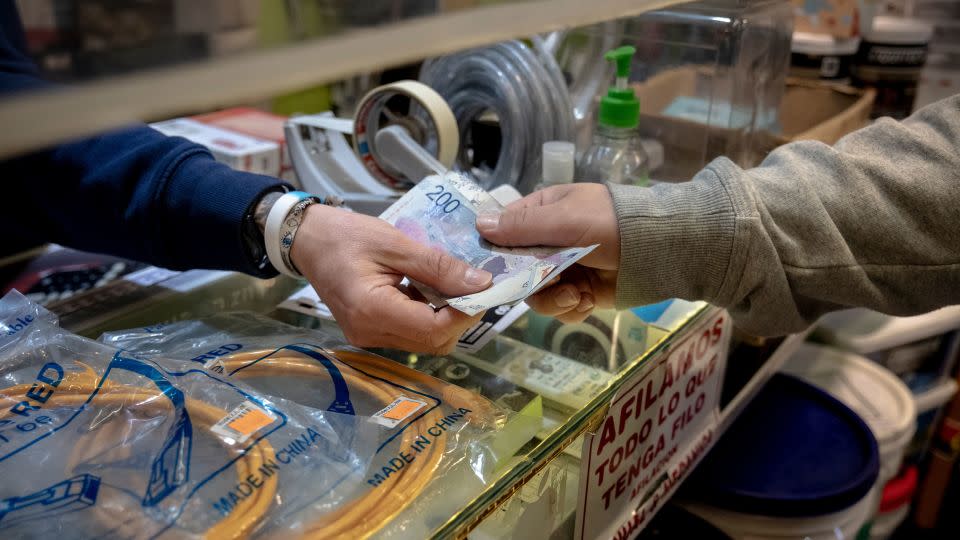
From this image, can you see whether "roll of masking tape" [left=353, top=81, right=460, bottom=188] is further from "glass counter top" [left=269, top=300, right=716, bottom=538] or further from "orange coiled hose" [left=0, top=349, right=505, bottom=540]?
"orange coiled hose" [left=0, top=349, right=505, bottom=540]

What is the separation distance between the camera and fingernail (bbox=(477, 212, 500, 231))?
34.7 inches

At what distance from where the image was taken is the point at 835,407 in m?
1.46

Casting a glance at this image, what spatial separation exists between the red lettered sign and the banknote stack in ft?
0.56

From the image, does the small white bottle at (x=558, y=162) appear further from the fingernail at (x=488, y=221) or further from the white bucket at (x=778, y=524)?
the white bucket at (x=778, y=524)

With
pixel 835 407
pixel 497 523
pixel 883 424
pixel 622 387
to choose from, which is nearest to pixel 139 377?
pixel 497 523

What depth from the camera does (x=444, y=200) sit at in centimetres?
92

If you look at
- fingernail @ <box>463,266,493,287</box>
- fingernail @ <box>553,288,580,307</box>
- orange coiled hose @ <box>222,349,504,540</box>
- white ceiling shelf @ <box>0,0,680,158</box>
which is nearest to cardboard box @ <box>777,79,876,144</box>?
fingernail @ <box>553,288,580,307</box>

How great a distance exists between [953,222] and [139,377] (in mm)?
869

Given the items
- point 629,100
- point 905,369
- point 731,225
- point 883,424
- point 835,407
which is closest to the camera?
point 731,225

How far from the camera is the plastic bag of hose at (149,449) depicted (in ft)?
1.83

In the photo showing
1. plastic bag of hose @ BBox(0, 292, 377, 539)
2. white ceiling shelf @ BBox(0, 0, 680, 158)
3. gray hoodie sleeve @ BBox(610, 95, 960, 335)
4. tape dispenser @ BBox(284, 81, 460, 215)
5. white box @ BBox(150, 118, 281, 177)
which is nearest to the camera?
white ceiling shelf @ BBox(0, 0, 680, 158)

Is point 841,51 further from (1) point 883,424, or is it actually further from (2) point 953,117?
(2) point 953,117

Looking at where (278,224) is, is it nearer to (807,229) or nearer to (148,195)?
(148,195)

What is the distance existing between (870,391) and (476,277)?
1.23 meters
